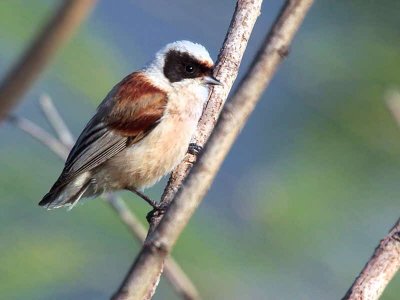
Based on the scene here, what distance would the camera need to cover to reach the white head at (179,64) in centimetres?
306

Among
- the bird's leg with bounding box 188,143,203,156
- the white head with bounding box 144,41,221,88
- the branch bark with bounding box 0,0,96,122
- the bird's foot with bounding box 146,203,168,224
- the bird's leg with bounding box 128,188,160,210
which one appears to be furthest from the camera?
the white head with bounding box 144,41,221,88

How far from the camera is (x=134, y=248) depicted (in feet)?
12.7

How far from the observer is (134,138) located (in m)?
2.99

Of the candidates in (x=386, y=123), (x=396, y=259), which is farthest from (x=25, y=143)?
(x=396, y=259)

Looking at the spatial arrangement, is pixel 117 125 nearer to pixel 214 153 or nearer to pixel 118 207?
pixel 118 207

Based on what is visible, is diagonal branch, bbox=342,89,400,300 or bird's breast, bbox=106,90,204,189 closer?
diagonal branch, bbox=342,89,400,300

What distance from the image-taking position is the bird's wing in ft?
9.61

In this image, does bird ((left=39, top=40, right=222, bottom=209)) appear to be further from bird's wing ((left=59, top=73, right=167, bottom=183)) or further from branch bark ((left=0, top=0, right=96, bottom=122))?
branch bark ((left=0, top=0, right=96, bottom=122))

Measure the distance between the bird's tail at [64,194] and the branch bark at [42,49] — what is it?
7.34 ft

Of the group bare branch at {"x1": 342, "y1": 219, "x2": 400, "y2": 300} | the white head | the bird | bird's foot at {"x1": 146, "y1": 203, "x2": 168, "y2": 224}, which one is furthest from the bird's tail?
bare branch at {"x1": 342, "y1": 219, "x2": 400, "y2": 300}

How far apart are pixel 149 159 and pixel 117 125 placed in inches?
6.7

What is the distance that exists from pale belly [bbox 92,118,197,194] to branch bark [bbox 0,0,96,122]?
2141 mm

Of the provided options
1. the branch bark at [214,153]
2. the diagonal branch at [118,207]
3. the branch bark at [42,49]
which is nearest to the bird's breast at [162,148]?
the diagonal branch at [118,207]

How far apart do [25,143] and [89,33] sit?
0.73 metres
